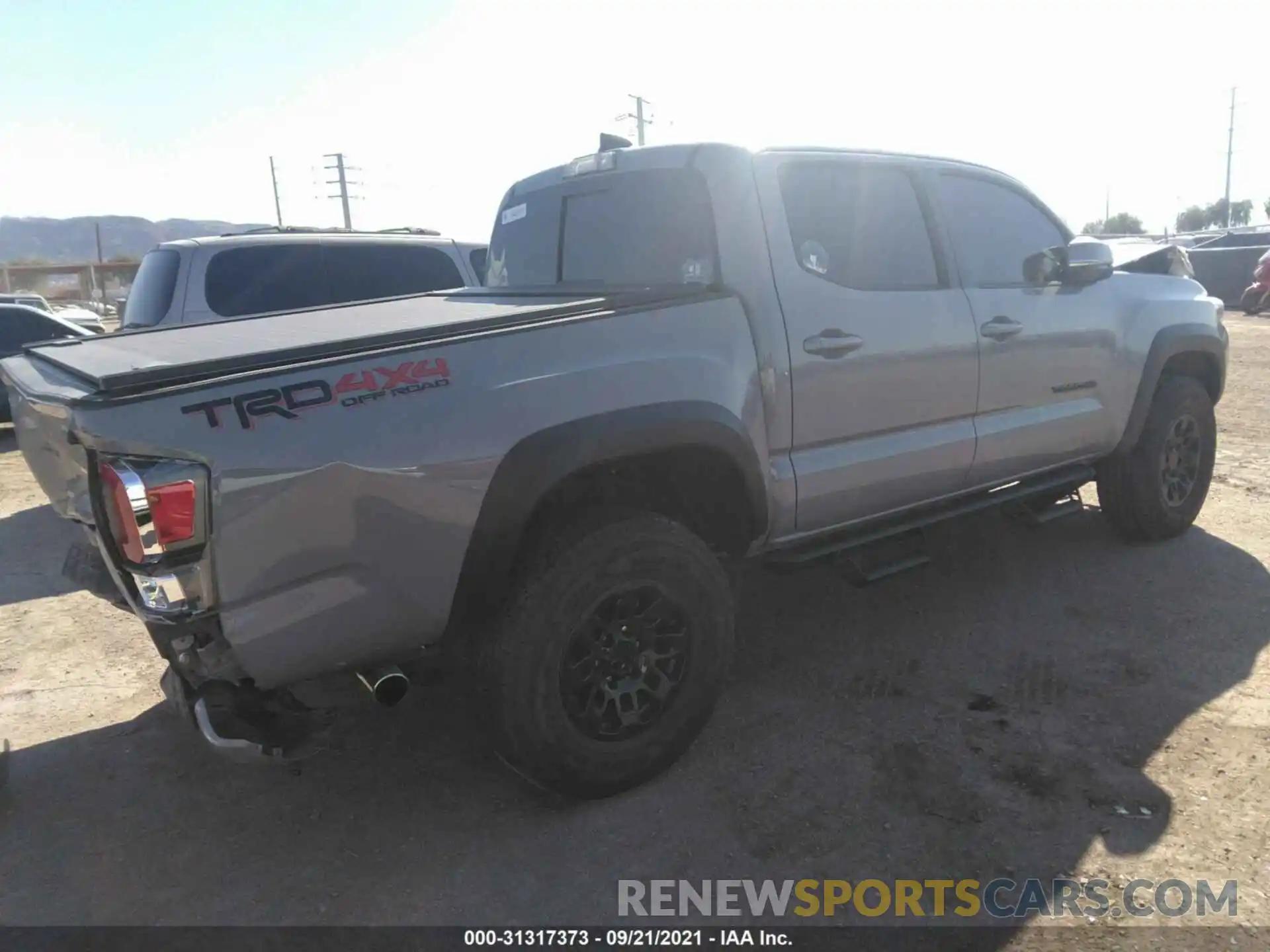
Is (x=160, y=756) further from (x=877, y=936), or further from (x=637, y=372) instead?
(x=877, y=936)

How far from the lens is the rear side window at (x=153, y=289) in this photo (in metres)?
6.09

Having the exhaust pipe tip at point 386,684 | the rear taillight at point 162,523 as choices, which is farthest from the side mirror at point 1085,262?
the rear taillight at point 162,523

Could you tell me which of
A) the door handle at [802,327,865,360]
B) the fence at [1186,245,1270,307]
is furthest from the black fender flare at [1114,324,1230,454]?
the fence at [1186,245,1270,307]

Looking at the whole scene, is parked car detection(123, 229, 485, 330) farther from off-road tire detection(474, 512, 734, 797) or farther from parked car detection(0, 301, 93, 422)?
parked car detection(0, 301, 93, 422)

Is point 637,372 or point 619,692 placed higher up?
point 637,372

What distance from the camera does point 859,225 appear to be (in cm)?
348

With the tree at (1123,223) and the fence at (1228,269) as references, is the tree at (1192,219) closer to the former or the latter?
the tree at (1123,223)

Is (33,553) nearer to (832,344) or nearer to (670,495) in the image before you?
→ (670,495)

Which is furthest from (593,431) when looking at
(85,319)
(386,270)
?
(85,319)

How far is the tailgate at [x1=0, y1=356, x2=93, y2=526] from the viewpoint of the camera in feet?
7.38

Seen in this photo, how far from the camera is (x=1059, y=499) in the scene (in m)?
4.87

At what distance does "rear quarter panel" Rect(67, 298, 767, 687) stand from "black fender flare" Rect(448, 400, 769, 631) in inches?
1.4

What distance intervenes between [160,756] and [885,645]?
114 inches

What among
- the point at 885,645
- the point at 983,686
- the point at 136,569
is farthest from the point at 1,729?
the point at 983,686
